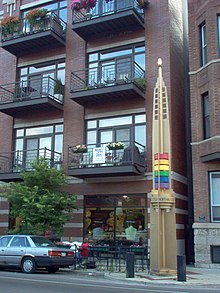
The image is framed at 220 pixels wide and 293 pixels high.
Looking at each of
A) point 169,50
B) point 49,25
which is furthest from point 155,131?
point 49,25

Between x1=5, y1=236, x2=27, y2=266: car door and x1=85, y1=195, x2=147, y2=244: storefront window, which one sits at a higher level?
x1=85, y1=195, x2=147, y2=244: storefront window

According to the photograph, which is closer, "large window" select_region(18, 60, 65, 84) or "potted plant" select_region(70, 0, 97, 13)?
"potted plant" select_region(70, 0, 97, 13)

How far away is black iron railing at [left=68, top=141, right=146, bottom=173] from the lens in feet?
61.6

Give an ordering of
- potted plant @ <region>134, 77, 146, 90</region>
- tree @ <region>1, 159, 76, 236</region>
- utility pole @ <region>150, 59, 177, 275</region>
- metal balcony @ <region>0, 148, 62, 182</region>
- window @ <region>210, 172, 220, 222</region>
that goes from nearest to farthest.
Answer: utility pole @ <region>150, 59, 177, 275</region> → tree @ <region>1, 159, 76, 236</region> → window @ <region>210, 172, 220, 222</region> → potted plant @ <region>134, 77, 146, 90</region> → metal balcony @ <region>0, 148, 62, 182</region>

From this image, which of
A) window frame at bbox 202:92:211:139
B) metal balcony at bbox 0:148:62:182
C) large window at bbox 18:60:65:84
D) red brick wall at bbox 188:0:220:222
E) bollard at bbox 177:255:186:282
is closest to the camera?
bollard at bbox 177:255:186:282

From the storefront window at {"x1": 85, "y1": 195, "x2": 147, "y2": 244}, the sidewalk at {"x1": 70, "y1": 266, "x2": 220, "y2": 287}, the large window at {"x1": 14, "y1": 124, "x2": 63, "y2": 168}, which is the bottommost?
the sidewalk at {"x1": 70, "y1": 266, "x2": 220, "y2": 287}

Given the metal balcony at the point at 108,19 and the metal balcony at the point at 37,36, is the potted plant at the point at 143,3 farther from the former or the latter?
the metal balcony at the point at 37,36

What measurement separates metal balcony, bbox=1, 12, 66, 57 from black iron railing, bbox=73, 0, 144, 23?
140cm

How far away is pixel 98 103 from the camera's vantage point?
70.4ft

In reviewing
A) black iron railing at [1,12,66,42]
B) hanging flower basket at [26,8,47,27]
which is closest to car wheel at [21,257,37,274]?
black iron railing at [1,12,66,42]

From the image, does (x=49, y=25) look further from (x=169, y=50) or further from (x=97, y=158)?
(x=97, y=158)

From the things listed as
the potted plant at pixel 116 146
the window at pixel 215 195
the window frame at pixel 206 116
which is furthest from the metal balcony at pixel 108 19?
the window at pixel 215 195

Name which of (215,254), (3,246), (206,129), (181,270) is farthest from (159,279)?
(206,129)

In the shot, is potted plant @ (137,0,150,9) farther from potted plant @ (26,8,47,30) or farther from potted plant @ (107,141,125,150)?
Result: potted plant @ (107,141,125,150)
